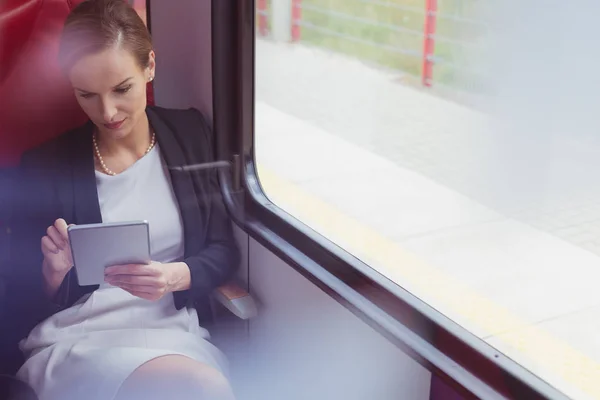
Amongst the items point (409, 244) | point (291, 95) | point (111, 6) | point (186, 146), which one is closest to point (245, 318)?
point (186, 146)

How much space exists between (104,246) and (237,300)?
1.47 feet

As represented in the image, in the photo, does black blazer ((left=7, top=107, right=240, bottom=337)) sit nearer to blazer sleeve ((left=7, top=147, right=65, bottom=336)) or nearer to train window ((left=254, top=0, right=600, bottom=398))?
blazer sleeve ((left=7, top=147, right=65, bottom=336))

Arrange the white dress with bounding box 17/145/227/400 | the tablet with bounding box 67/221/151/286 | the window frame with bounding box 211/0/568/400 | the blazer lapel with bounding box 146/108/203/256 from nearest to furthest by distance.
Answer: the window frame with bounding box 211/0/568/400 < the tablet with bounding box 67/221/151/286 < the white dress with bounding box 17/145/227/400 < the blazer lapel with bounding box 146/108/203/256

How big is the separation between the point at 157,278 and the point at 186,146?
354 mm

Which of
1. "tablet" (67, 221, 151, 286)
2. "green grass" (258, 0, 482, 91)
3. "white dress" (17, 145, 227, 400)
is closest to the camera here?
"tablet" (67, 221, 151, 286)

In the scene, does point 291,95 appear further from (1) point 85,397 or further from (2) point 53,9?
(1) point 85,397

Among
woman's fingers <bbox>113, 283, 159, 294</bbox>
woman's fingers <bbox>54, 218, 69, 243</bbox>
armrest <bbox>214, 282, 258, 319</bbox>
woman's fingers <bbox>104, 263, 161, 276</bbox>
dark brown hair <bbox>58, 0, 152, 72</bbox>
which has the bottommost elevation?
armrest <bbox>214, 282, 258, 319</bbox>

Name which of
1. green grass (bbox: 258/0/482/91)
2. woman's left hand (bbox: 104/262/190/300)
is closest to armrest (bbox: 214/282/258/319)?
woman's left hand (bbox: 104/262/190/300)

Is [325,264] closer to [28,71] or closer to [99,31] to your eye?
[99,31]

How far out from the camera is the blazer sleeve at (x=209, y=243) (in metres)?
1.73

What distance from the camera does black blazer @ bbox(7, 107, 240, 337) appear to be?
1.64 meters

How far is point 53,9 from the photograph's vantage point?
5.50 ft

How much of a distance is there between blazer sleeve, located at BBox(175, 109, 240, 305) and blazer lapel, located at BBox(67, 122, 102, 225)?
0.82 ft

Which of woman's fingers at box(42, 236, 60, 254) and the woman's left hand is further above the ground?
woman's fingers at box(42, 236, 60, 254)
